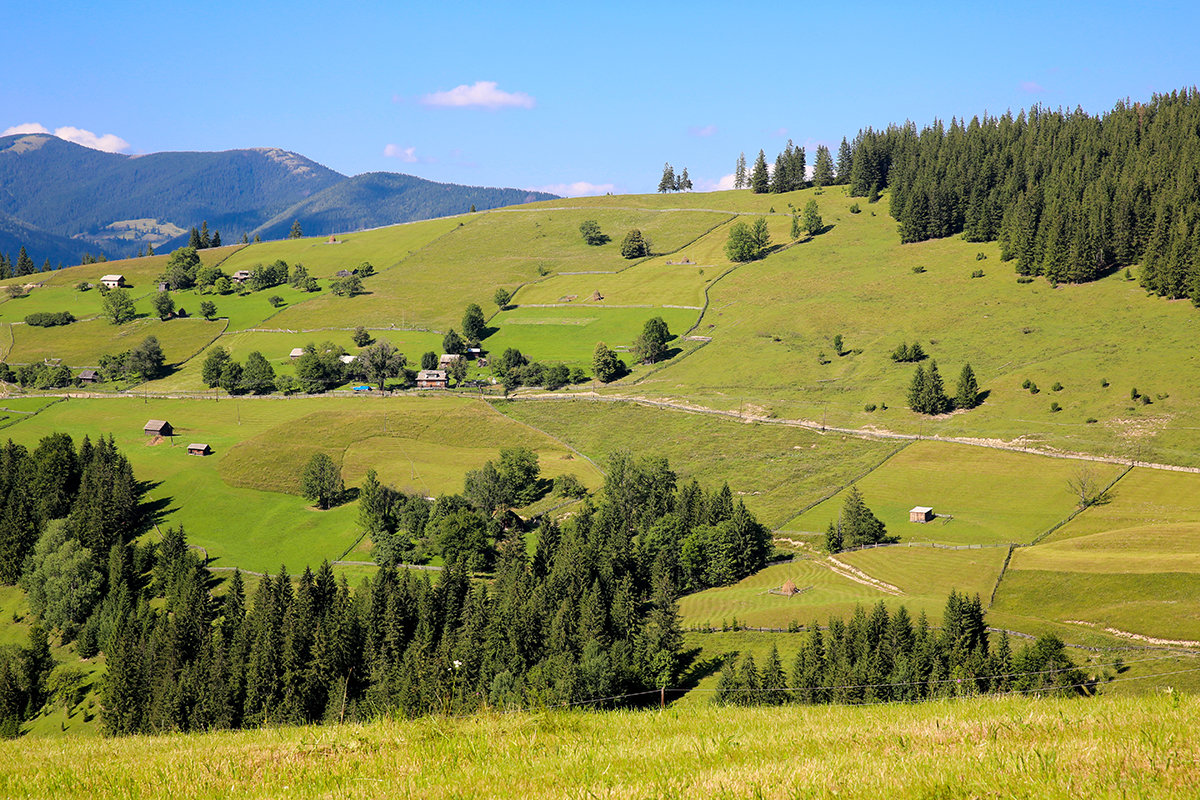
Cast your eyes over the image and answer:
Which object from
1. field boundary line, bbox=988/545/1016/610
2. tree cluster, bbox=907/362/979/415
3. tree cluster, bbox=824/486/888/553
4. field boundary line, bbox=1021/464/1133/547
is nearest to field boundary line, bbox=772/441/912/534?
tree cluster, bbox=824/486/888/553

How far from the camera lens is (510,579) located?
9612 cm

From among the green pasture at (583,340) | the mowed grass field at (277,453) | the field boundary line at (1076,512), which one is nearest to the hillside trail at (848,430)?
the field boundary line at (1076,512)

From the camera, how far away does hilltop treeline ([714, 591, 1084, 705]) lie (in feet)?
190

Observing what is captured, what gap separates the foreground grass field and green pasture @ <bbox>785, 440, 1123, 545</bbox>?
89.9 meters

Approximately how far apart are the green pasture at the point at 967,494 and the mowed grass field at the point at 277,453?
4408 centimetres

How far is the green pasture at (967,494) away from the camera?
9981 centimetres

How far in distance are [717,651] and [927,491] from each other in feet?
162

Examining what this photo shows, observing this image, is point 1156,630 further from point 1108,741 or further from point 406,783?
point 406,783

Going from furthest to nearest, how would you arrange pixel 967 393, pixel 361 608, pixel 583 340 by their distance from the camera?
pixel 583 340 → pixel 967 393 → pixel 361 608

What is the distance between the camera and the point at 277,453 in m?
144

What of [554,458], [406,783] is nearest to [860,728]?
[406,783]

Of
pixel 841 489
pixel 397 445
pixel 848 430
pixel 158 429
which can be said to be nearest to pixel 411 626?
pixel 841 489

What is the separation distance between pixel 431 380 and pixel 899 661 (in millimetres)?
131580

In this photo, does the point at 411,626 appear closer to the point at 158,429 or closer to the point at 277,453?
the point at 277,453
